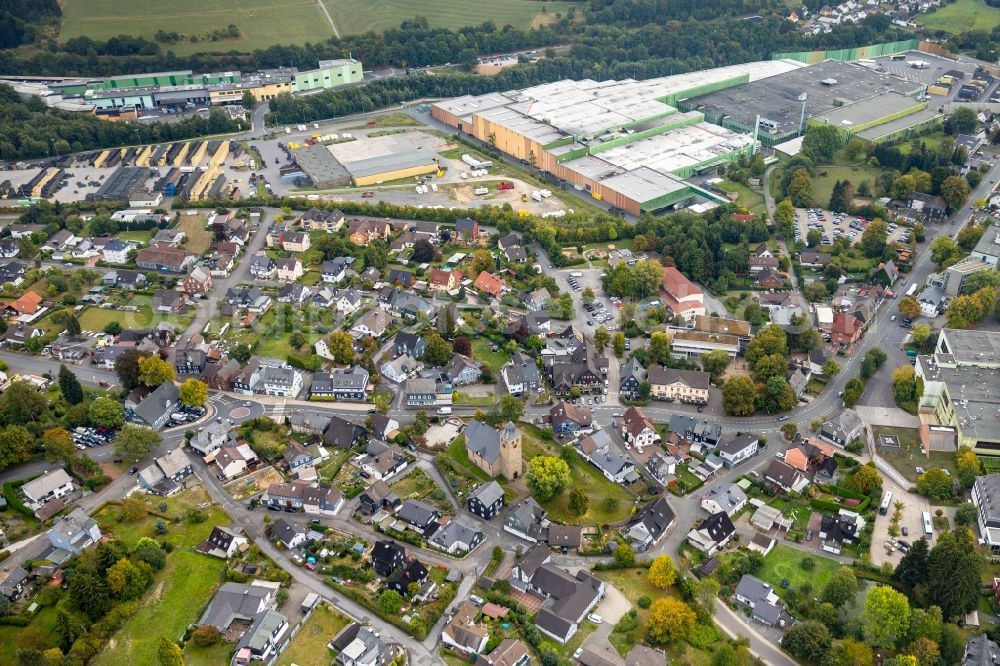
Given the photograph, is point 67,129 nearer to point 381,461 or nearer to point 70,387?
point 70,387

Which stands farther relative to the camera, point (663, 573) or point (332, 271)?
point (332, 271)

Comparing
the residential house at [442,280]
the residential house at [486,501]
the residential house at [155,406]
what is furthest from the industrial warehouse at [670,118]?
the residential house at [155,406]

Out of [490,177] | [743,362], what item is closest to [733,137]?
[490,177]

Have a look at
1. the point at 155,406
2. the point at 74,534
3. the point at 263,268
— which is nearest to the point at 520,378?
the point at 155,406

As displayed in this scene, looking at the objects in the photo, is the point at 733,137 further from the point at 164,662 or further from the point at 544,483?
the point at 164,662

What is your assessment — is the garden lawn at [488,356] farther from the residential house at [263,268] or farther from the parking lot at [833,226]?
the parking lot at [833,226]

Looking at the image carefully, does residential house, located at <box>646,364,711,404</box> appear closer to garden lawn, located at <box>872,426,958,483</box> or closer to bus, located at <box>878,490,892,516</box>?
garden lawn, located at <box>872,426,958,483</box>
